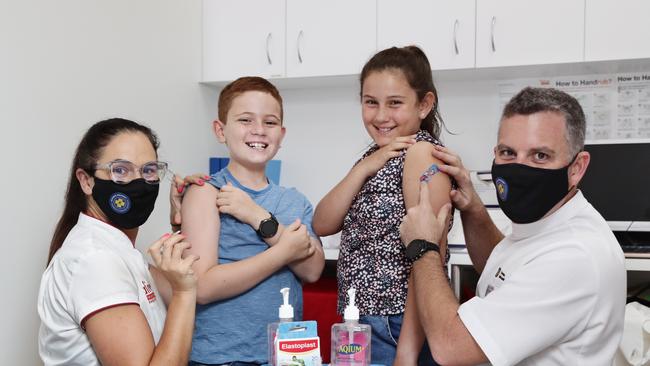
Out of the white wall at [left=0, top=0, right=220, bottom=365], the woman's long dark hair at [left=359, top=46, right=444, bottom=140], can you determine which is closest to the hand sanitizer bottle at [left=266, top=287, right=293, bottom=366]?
the woman's long dark hair at [left=359, top=46, right=444, bottom=140]

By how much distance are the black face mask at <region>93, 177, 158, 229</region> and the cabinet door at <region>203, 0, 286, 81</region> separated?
1.75m

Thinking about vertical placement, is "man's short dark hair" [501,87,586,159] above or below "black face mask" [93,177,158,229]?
above

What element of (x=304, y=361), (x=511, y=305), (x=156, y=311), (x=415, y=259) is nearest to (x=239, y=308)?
(x=156, y=311)

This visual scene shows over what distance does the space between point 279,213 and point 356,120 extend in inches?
69.2

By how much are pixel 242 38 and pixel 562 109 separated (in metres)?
2.16

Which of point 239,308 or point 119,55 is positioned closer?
point 239,308

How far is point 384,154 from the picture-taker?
1474 mm

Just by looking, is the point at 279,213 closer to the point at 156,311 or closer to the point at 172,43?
the point at 156,311

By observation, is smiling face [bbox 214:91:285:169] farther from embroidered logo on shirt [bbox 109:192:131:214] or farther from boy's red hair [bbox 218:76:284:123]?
embroidered logo on shirt [bbox 109:192:131:214]

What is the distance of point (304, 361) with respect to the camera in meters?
1.17

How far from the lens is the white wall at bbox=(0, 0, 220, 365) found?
74.5 inches

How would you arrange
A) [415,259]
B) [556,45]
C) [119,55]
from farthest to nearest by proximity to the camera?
[556,45] < [119,55] < [415,259]

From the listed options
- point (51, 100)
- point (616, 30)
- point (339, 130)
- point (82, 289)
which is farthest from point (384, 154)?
point (339, 130)

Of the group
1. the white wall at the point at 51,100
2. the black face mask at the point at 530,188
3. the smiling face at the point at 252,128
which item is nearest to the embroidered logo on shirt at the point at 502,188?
the black face mask at the point at 530,188
